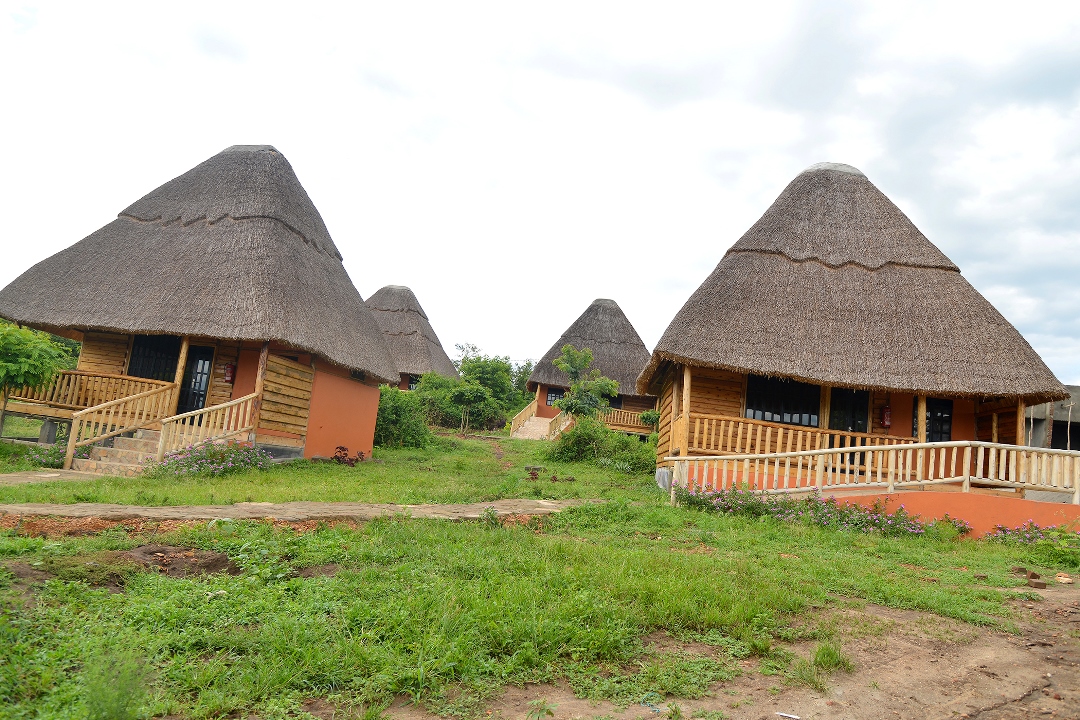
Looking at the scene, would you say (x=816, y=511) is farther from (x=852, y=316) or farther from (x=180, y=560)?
(x=180, y=560)

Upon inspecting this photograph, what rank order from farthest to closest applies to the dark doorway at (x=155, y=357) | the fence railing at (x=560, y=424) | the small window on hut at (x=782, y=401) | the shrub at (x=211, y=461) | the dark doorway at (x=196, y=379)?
the fence railing at (x=560, y=424) → the dark doorway at (x=155, y=357) → the dark doorway at (x=196, y=379) → the small window on hut at (x=782, y=401) → the shrub at (x=211, y=461)

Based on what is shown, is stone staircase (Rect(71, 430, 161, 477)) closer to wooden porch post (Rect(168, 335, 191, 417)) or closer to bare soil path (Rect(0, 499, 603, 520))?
wooden porch post (Rect(168, 335, 191, 417))

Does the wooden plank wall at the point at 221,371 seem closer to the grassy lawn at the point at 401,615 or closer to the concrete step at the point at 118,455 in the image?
Answer: the concrete step at the point at 118,455

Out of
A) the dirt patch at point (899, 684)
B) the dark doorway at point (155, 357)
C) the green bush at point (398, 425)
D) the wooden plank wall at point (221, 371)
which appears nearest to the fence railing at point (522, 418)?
the green bush at point (398, 425)

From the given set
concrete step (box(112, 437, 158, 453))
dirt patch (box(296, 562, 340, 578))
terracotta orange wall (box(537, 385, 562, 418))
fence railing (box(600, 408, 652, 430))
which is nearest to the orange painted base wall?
dirt patch (box(296, 562, 340, 578))

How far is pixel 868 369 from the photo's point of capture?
12.3 metres

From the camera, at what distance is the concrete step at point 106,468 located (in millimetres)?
11531

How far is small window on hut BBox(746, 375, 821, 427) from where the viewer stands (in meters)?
13.9

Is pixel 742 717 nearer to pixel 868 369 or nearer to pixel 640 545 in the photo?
pixel 640 545

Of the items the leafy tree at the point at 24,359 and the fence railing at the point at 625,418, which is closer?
the leafy tree at the point at 24,359

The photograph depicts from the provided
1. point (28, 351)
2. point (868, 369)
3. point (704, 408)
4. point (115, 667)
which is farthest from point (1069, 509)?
point (28, 351)

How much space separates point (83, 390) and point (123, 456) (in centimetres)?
319

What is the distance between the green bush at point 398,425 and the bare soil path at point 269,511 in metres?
13.0

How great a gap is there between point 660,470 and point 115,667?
12.6 m
